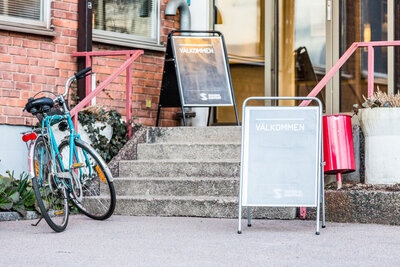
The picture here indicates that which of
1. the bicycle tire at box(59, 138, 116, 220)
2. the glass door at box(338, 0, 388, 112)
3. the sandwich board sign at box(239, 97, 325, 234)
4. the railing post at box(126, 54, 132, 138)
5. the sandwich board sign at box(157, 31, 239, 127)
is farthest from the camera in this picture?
the glass door at box(338, 0, 388, 112)

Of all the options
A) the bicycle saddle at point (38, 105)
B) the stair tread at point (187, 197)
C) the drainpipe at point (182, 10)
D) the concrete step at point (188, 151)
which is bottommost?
the stair tread at point (187, 197)

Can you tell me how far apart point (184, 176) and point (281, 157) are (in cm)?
167

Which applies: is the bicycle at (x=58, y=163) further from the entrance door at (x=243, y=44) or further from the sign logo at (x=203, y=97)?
the entrance door at (x=243, y=44)

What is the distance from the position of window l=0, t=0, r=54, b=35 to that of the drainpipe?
5.01ft

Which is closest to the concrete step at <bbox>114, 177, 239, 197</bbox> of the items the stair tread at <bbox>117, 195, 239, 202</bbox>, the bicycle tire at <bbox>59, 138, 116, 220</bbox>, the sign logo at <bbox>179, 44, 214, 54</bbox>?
the stair tread at <bbox>117, 195, 239, 202</bbox>

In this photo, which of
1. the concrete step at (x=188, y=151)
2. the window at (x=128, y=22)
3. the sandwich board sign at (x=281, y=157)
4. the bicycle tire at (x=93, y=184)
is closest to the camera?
the sandwich board sign at (x=281, y=157)

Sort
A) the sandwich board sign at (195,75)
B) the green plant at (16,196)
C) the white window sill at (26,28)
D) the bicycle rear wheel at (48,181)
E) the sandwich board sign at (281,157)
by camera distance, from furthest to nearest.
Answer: the sandwich board sign at (195,75) < the white window sill at (26,28) < the green plant at (16,196) < the bicycle rear wheel at (48,181) < the sandwich board sign at (281,157)

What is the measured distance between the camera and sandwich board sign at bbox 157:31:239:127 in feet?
27.4

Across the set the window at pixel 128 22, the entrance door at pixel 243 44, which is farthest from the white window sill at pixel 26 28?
the entrance door at pixel 243 44

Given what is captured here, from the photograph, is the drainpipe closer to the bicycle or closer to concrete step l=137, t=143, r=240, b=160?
concrete step l=137, t=143, r=240, b=160

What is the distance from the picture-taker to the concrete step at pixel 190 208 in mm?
6406

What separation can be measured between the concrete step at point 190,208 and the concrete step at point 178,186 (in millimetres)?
148

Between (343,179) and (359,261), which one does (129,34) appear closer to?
(343,179)

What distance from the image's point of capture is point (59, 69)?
802cm
